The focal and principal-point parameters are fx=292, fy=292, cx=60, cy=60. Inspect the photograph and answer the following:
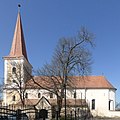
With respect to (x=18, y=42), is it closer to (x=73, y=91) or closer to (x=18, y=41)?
(x=18, y=41)

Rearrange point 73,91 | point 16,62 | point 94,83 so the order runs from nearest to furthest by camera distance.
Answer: point 73,91
point 16,62
point 94,83

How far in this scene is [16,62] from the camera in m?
59.7

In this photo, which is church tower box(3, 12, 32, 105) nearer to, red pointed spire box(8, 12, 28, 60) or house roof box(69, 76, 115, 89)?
red pointed spire box(8, 12, 28, 60)

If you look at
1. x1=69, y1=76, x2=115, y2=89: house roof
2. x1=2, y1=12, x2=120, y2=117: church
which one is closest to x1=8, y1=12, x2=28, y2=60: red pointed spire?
x1=2, y1=12, x2=120, y2=117: church

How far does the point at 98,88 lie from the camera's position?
62844 millimetres

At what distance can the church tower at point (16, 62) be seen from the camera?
179 feet

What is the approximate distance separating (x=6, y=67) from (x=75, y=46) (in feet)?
74.5

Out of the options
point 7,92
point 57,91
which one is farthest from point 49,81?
point 7,92

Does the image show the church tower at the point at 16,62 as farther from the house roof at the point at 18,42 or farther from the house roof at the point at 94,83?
the house roof at the point at 94,83

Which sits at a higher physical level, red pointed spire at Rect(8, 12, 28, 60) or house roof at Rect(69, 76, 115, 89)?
red pointed spire at Rect(8, 12, 28, 60)

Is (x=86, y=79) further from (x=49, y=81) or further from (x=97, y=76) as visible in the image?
(x=49, y=81)

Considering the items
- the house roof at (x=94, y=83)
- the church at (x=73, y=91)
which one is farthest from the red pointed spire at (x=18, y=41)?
the house roof at (x=94, y=83)

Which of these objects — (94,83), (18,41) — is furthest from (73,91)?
(18,41)

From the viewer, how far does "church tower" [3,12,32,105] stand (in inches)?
2145
